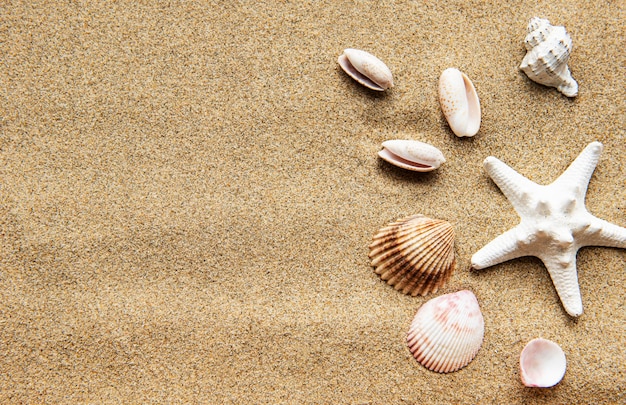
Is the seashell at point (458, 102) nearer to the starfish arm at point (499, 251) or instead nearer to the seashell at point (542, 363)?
the starfish arm at point (499, 251)

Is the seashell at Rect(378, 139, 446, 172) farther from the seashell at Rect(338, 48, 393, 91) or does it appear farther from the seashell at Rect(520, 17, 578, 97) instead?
the seashell at Rect(520, 17, 578, 97)

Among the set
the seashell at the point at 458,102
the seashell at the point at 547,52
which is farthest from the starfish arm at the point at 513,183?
the seashell at the point at 547,52

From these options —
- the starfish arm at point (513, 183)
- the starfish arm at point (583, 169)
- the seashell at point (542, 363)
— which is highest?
the starfish arm at point (583, 169)

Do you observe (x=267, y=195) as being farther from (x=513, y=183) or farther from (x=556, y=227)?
(x=556, y=227)

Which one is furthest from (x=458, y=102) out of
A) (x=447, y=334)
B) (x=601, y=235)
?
(x=447, y=334)

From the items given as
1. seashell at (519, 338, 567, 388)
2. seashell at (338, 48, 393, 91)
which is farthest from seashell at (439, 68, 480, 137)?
seashell at (519, 338, 567, 388)
